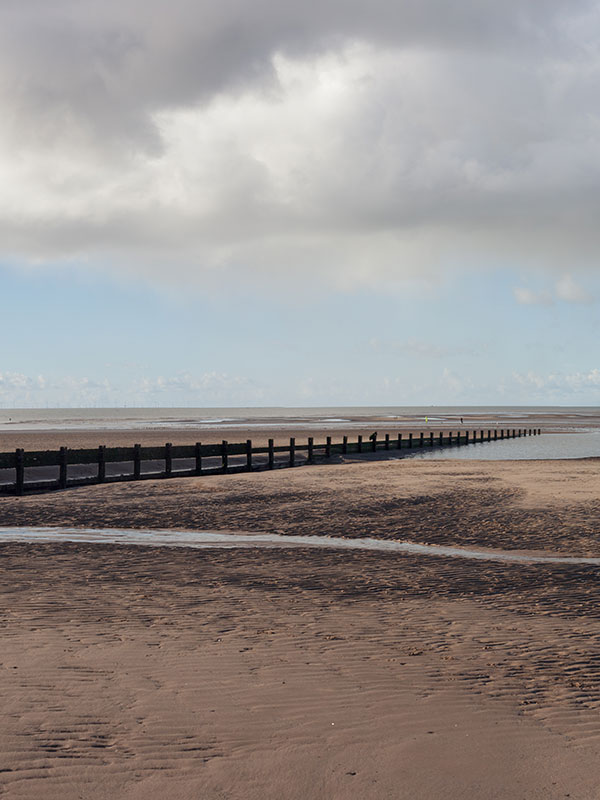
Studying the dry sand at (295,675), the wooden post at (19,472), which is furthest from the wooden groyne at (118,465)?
the dry sand at (295,675)

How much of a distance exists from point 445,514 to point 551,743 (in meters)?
12.2

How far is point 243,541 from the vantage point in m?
13.9

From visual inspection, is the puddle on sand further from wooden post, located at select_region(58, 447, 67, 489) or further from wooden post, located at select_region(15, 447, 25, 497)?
wooden post, located at select_region(58, 447, 67, 489)

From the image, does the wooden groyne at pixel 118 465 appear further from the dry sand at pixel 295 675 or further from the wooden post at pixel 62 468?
the dry sand at pixel 295 675

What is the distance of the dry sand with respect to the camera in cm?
459

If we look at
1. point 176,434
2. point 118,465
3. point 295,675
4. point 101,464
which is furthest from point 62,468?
point 176,434

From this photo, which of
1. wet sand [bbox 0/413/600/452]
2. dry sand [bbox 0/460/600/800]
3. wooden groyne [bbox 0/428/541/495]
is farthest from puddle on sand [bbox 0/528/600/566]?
wet sand [bbox 0/413/600/452]

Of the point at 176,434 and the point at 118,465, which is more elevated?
the point at 118,465

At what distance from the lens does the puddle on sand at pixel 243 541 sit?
12.3 m

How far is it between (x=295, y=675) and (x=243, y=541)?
7.67 m

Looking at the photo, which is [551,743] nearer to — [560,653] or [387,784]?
[387,784]

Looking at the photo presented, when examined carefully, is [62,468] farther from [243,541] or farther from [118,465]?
[243,541]

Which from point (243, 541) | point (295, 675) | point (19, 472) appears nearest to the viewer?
point (295, 675)

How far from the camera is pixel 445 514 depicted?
17.1 metres
